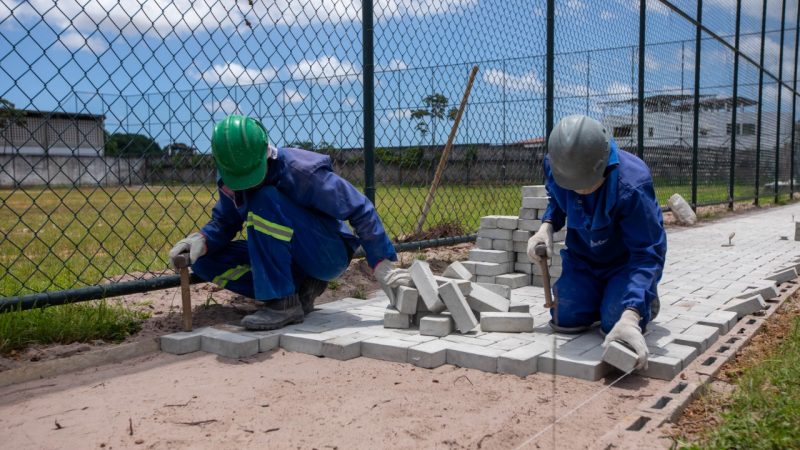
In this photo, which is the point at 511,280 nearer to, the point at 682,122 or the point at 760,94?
the point at 682,122

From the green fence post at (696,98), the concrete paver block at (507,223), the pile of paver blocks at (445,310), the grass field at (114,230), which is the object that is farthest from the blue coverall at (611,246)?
the green fence post at (696,98)

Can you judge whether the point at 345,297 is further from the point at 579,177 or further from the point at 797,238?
the point at 797,238

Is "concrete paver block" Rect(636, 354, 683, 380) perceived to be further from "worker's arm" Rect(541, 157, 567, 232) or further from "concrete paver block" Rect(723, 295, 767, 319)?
"concrete paver block" Rect(723, 295, 767, 319)

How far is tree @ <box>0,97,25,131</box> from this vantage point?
404 cm

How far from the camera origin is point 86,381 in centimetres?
312

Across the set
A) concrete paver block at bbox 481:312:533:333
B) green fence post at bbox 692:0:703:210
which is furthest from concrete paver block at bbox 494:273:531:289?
green fence post at bbox 692:0:703:210

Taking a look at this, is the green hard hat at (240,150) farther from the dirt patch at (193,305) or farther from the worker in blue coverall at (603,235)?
the worker in blue coverall at (603,235)

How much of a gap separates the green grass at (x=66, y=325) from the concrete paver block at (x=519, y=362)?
208 cm

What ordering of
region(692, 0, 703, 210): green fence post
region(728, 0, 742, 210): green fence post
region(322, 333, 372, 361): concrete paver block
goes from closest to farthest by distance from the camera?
1. region(322, 333, 372, 361): concrete paver block
2. region(692, 0, 703, 210): green fence post
3. region(728, 0, 742, 210): green fence post

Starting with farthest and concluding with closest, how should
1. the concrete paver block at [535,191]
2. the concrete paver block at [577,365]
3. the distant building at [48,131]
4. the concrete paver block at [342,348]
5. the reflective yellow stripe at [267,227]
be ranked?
the concrete paver block at [535,191] < the distant building at [48,131] < the reflective yellow stripe at [267,227] < the concrete paver block at [342,348] < the concrete paver block at [577,365]

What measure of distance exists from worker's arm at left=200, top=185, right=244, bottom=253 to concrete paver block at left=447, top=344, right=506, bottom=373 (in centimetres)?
156

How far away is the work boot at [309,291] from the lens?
4195 millimetres

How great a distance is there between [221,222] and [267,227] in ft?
1.37

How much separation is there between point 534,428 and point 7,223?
10.4m
